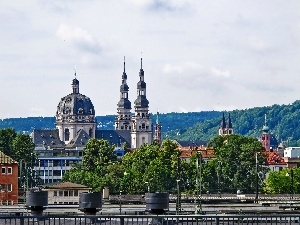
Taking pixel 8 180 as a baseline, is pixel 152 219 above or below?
below

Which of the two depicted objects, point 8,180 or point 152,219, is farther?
point 8,180

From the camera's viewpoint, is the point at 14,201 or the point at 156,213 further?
the point at 14,201

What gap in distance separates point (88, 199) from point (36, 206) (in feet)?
6.54

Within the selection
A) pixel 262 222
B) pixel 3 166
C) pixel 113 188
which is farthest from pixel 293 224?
pixel 113 188

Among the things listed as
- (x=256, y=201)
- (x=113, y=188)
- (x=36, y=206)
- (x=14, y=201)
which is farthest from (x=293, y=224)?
(x=113, y=188)

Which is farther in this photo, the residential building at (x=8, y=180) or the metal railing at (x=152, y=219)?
the residential building at (x=8, y=180)

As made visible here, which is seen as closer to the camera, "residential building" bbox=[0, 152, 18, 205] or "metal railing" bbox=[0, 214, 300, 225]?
"metal railing" bbox=[0, 214, 300, 225]

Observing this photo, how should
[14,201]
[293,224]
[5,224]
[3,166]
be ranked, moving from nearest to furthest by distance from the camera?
[5,224] < [293,224] < [14,201] < [3,166]

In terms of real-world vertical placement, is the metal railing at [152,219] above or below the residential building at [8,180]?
below

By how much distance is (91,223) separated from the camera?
4691 cm

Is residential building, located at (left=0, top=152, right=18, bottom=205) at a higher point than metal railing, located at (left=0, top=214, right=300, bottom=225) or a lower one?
higher

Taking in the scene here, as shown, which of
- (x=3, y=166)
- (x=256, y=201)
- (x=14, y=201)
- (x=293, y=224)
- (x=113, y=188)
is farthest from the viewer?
(x=113, y=188)

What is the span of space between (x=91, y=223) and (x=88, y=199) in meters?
1.61

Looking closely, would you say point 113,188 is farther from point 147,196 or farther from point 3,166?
point 147,196
